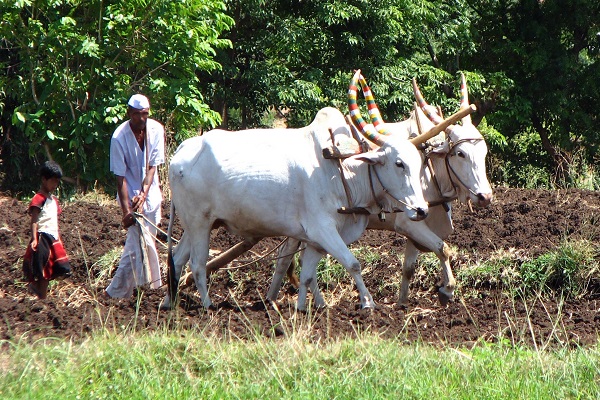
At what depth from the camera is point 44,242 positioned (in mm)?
7562

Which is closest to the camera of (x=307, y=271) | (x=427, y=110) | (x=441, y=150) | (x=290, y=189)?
(x=290, y=189)

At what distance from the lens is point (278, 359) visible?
5555 millimetres

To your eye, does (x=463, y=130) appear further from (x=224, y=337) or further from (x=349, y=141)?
(x=224, y=337)

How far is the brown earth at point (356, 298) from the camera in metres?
6.44

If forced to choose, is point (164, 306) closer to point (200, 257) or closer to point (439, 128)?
point (200, 257)

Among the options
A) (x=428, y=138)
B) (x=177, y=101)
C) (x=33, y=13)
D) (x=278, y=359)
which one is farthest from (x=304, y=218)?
(x=33, y=13)

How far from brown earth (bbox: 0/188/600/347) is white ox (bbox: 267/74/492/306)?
0.42 metres

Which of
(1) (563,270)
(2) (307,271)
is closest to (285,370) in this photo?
(2) (307,271)

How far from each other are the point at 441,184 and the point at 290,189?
4.50 feet

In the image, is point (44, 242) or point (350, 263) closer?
point (350, 263)

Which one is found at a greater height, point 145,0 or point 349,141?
point 145,0

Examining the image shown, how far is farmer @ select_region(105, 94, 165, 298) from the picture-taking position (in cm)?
781

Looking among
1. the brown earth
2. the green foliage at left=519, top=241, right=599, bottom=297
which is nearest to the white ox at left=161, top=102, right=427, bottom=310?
the brown earth

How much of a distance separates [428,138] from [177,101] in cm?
564
